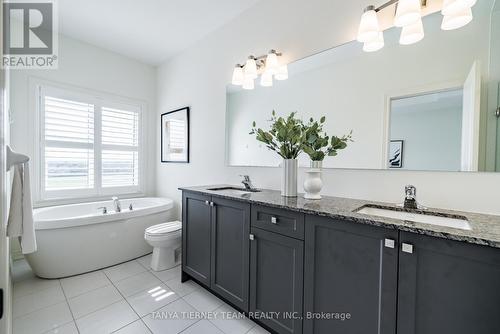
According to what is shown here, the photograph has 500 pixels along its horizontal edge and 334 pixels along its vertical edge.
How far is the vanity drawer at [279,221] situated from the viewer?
133 cm

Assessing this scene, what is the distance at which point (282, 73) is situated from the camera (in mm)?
2018

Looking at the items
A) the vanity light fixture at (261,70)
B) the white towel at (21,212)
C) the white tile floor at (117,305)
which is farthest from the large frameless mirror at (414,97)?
the white towel at (21,212)

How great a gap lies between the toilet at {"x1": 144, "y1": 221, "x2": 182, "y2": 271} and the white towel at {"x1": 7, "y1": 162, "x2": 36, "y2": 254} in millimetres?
1046

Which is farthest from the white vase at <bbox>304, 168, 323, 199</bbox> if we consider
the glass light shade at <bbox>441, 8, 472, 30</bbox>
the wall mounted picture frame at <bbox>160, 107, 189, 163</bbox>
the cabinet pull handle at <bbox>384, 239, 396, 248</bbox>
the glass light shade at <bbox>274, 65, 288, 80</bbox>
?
the wall mounted picture frame at <bbox>160, 107, 189, 163</bbox>

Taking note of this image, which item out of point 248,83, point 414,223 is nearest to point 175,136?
point 248,83

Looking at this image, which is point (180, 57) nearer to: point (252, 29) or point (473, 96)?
point (252, 29)

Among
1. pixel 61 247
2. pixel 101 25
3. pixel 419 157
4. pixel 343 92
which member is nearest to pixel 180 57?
pixel 101 25

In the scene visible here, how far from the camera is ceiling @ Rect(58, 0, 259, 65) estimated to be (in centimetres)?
223

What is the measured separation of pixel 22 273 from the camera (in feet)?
7.59

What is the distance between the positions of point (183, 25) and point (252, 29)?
0.86m

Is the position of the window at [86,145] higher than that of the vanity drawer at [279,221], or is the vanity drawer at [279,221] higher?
the window at [86,145]

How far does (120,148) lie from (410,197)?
3539 millimetres

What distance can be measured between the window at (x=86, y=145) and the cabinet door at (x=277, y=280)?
105 inches

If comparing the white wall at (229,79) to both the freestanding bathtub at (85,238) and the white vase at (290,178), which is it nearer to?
the white vase at (290,178)
